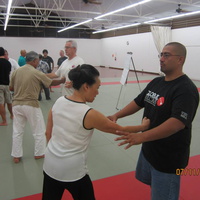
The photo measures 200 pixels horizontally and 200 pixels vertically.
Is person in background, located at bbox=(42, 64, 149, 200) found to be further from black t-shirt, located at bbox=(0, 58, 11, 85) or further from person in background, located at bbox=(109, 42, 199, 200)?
black t-shirt, located at bbox=(0, 58, 11, 85)

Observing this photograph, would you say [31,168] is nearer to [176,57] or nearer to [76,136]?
[76,136]

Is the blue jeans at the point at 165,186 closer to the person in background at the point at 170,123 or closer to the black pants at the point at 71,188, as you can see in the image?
the person in background at the point at 170,123

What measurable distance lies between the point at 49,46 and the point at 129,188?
19370mm

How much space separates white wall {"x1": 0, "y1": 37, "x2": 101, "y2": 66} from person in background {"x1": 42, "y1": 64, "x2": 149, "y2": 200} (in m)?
19.6

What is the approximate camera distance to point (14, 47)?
18641mm

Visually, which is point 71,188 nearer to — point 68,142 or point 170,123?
point 68,142

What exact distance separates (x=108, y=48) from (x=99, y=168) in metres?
19.0

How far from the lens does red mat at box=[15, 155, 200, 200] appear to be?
7.31 ft

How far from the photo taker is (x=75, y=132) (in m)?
1.28

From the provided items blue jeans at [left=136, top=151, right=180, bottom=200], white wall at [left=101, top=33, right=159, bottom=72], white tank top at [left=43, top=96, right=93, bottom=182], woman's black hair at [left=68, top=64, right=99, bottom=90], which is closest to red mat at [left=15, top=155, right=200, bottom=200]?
blue jeans at [left=136, top=151, right=180, bottom=200]

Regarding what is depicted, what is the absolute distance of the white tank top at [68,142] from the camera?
1264mm

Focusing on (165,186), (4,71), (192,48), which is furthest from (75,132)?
(192,48)

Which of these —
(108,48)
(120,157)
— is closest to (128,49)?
(108,48)

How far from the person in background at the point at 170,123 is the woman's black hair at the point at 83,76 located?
41 centimetres
